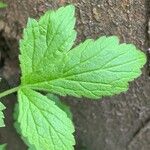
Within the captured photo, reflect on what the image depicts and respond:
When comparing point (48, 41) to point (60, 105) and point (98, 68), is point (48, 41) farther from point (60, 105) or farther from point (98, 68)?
point (60, 105)

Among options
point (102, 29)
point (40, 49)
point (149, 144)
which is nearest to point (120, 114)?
point (149, 144)

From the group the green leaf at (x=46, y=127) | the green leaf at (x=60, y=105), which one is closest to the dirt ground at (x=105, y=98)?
the green leaf at (x=60, y=105)

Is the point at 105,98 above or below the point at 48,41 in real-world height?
below

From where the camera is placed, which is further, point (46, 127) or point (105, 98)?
point (105, 98)

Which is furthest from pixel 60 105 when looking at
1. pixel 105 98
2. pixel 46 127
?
pixel 46 127

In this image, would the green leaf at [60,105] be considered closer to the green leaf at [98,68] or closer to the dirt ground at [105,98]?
the dirt ground at [105,98]

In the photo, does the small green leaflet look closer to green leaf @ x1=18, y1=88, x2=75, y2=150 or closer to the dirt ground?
green leaf @ x1=18, y1=88, x2=75, y2=150
